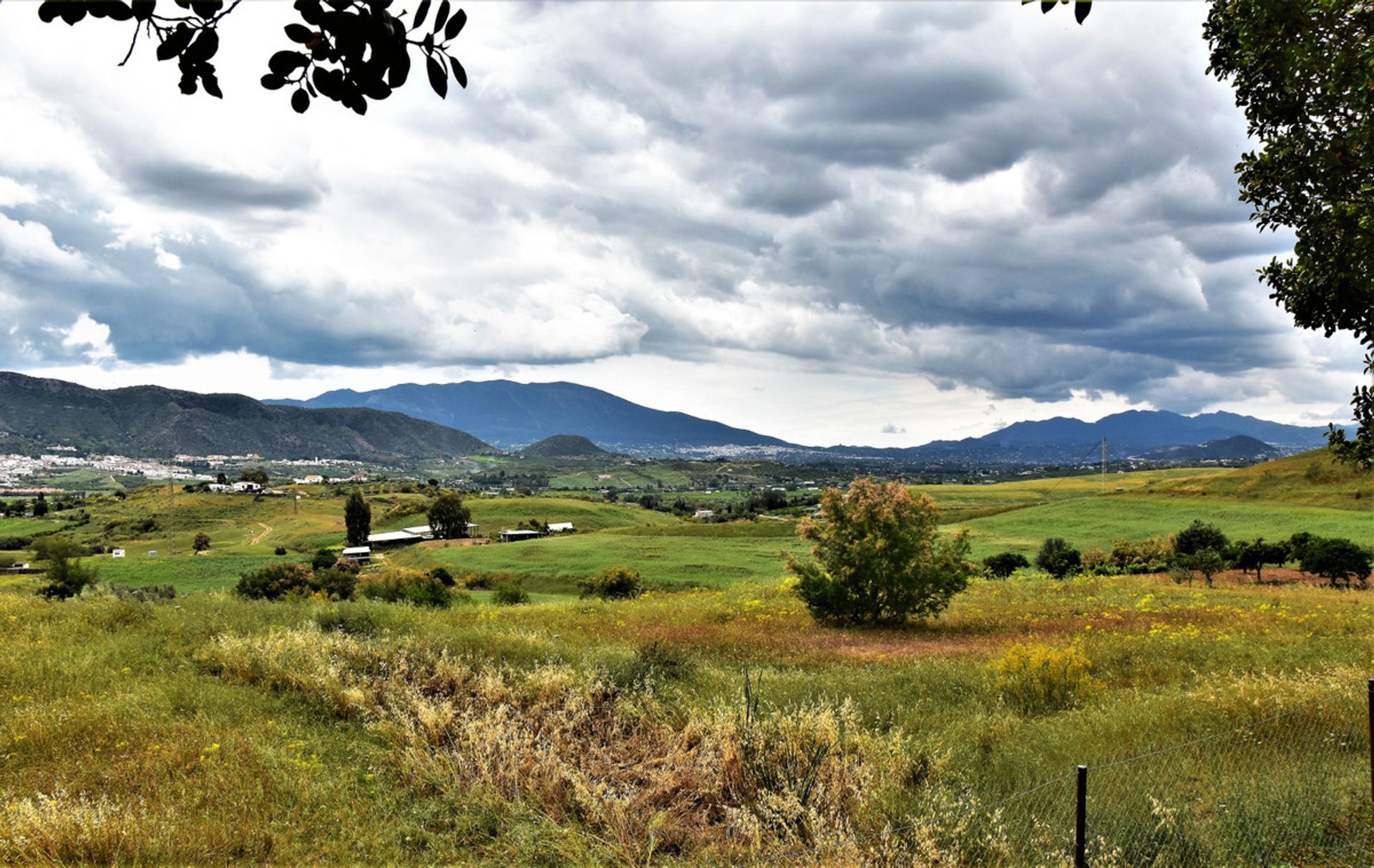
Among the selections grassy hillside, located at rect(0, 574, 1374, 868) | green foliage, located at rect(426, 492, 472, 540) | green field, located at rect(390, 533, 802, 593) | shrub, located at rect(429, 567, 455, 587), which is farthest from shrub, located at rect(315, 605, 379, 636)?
green foliage, located at rect(426, 492, 472, 540)

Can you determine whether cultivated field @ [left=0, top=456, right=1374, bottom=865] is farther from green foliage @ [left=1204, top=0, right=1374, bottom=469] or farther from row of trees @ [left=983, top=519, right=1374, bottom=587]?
row of trees @ [left=983, top=519, right=1374, bottom=587]

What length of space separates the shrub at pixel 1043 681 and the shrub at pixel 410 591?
2289 cm

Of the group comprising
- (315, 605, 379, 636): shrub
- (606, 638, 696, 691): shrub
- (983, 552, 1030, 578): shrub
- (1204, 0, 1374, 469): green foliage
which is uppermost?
(1204, 0, 1374, 469): green foliage

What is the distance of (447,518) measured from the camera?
99.4 m

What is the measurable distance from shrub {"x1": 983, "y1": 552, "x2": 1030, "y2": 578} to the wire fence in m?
41.9

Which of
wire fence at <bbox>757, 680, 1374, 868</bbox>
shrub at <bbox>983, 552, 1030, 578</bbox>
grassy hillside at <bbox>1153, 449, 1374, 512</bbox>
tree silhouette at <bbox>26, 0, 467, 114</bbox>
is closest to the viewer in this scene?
tree silhouette at <bbox>26, 0, 467, 114</bbox>

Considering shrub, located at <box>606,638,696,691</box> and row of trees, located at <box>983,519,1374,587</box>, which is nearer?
shrub, located at <box>606,638,696,691</box>

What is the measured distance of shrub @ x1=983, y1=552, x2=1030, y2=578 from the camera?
156ft

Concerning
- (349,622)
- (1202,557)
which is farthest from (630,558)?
(349,622)

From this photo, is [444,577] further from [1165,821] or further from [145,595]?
[1165,821]

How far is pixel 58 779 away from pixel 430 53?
9.09m

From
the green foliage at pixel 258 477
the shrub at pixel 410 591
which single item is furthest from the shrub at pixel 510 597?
the green foliage at pixel 258 477

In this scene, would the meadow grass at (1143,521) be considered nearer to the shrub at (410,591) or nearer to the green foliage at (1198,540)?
the green foliage at (1198,540)

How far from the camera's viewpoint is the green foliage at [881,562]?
2350cm
